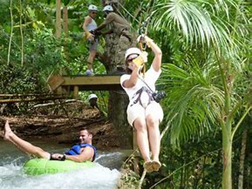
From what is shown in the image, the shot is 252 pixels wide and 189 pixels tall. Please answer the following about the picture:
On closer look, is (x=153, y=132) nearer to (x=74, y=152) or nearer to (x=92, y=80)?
(x=74, y=152)

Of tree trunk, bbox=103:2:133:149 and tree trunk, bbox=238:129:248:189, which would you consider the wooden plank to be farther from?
tree trunk, bbox=238:129:248:189

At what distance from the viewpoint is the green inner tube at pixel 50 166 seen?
5593 millimetres

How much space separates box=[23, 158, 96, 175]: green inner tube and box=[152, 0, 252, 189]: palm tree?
1094mm

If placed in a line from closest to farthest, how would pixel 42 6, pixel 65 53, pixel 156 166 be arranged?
pixel 156 166 → pixel 65 53 → pixel 42 6

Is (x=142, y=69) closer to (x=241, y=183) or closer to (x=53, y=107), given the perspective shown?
(x=241, y=183)

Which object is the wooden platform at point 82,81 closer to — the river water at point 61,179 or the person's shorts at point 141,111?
the river water at point 61,179

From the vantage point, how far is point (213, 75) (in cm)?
561

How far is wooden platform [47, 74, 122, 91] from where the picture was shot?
25.5 ft

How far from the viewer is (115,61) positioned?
28.5 feet

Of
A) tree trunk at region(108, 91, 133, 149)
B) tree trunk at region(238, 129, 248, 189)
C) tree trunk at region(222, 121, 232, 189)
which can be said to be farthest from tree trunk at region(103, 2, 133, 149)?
tree trunk at region(222, 121, 232, 189)

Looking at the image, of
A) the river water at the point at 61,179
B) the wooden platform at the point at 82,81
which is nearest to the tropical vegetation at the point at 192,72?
the wooden platform at the point at 82,81

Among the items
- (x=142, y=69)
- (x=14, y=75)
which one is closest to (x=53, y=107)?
(x=14, y=75)

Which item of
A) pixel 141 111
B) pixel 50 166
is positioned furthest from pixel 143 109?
pixel 50 166

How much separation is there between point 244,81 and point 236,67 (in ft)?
2.65
